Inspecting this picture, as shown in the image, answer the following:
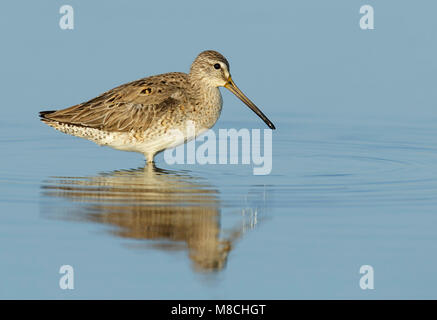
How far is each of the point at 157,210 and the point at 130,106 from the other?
358 cm

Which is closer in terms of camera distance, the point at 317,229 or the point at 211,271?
the point at 211,271

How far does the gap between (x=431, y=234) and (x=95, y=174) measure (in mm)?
4989

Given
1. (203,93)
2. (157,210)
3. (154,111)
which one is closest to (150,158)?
(154,111)

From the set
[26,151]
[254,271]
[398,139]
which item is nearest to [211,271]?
[254,271]

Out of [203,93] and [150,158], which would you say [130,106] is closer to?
[150,158]

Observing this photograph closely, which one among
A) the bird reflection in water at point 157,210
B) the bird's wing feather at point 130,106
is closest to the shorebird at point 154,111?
the bird's wing feather at point 130,106

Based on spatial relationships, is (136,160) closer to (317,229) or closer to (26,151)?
(26,151)

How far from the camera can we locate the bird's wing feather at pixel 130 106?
13945 mm

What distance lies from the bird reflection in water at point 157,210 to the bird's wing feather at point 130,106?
33.4 inches

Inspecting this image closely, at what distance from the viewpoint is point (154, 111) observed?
1390cm

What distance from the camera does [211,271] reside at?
29.2 feet

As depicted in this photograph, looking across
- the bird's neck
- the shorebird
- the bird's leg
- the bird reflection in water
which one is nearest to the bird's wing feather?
the shorebird

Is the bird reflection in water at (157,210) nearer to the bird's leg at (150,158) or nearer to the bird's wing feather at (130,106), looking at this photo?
the bird's leg at (150,158)

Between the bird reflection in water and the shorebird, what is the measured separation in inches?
25.0
